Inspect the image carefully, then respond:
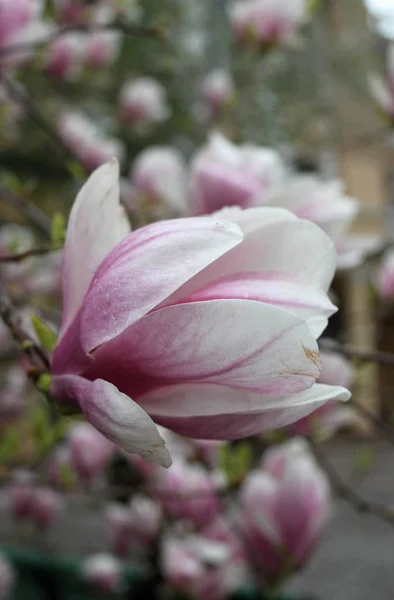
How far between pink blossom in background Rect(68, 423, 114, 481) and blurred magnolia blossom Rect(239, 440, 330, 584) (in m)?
0.38

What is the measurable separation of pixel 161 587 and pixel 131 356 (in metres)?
1.00

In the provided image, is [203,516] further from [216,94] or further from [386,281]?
[216,94]

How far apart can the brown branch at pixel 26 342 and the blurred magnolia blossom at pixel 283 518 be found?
0.53 meters

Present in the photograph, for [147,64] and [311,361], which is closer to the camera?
[311,361]

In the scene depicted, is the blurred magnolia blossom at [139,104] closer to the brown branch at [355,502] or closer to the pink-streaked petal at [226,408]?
Result: the brown branch at [355,502]

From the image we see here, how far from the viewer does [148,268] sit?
251 millimetres

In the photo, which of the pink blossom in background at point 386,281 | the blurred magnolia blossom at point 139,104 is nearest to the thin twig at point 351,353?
the pink blossom in background at point 386,281

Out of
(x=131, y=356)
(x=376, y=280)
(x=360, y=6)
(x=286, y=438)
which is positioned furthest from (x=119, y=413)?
(x=360, y=6)

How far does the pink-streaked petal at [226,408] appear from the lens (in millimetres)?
255

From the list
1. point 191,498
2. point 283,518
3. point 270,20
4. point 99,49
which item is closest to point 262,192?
point 283,518

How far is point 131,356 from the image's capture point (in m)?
0.26

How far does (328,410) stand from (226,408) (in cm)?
58

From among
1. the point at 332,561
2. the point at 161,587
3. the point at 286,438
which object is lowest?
the point at 332,561

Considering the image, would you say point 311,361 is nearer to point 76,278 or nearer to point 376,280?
point 76,278
